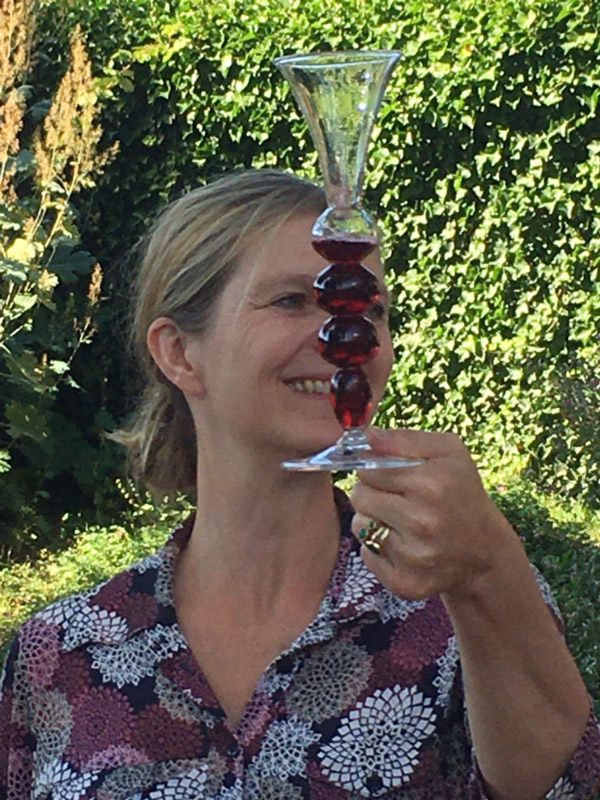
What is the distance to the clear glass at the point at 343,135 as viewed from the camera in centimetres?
152

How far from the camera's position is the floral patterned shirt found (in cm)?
190

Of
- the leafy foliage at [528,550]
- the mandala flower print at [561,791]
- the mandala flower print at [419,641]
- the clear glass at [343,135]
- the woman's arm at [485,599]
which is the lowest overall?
the leafy foliage at [528,550]

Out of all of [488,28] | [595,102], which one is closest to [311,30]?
[488,28]

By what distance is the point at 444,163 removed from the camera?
7656mm

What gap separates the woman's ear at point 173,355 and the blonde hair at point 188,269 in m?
0.02

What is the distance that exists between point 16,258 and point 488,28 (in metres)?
2.69

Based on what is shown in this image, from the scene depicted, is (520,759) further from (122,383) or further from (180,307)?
(122,383)

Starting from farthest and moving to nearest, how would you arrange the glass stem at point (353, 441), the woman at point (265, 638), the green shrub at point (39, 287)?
the green shrub at point (39, 287) → the woman at point (265, 638) → the glass stem at point (353, 441)

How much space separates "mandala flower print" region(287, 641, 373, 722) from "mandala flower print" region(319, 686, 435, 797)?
27 millimetres

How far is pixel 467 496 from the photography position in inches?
56.8

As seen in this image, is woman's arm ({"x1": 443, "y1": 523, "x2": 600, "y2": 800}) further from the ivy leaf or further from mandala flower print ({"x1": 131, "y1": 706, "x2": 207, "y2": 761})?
the ivy leaf

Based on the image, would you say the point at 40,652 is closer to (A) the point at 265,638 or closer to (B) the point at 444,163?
(A) the point at 265,638

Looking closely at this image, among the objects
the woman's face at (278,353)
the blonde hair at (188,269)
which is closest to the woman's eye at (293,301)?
the woman's face at (278,353)

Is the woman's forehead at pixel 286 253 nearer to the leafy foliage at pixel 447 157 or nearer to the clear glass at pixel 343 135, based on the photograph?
the clear glass at pixel 343 135
